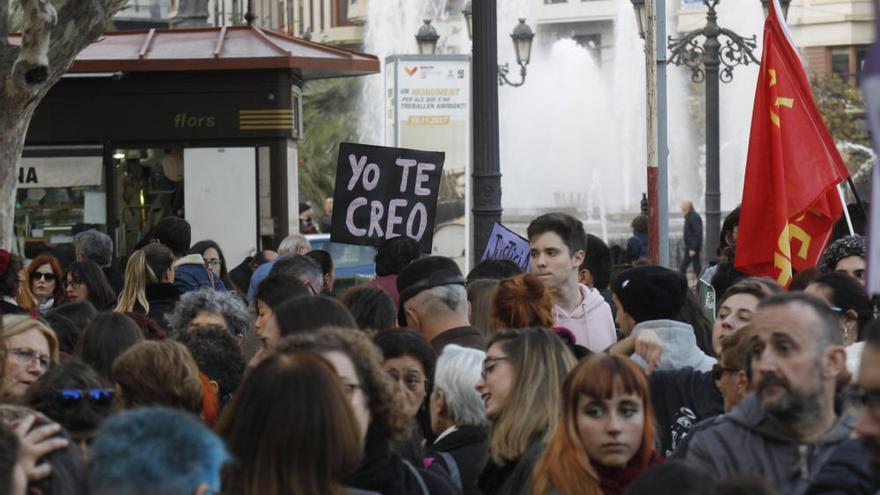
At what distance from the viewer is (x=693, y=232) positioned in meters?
25.8

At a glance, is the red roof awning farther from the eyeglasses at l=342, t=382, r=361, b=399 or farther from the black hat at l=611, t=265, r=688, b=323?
the eyeglasses at l=342, t=382, r=361, b=399

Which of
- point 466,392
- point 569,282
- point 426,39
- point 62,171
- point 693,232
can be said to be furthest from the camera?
point 693,232

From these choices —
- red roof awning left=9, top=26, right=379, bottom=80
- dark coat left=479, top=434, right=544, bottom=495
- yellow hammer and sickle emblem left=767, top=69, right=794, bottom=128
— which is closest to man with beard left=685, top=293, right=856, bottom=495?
dark coat left=479, top=434, right=544, bottom=495

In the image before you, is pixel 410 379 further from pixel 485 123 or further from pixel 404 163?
pixel 485 123

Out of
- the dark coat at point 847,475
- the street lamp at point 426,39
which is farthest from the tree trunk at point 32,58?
the street lamp at point 426,39

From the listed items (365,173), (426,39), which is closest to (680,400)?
(365,173)

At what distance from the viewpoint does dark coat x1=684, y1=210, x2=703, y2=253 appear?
25.6 meters

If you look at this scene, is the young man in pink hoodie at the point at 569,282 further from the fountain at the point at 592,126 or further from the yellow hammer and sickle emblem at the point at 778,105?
the fountain at the point at 592,126

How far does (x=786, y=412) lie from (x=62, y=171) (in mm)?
12182

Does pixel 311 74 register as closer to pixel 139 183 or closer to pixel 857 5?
pixel 139 183

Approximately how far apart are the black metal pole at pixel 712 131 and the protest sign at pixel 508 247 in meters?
11.7

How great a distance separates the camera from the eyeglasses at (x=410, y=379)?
564cm

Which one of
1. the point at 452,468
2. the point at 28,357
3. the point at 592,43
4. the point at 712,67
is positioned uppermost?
→ the point at 592,43

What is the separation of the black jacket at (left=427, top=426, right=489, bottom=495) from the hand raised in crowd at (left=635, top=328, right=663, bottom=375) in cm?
69
